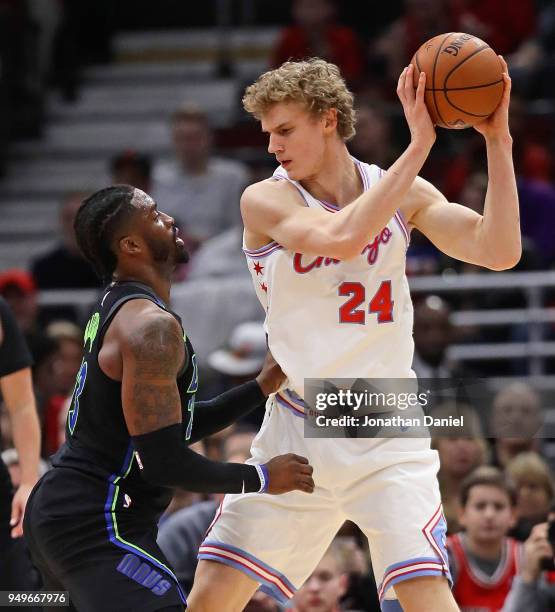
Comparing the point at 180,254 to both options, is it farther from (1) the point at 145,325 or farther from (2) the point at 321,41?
(2) the point at 321,41

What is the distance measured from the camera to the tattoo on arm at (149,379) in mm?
4172

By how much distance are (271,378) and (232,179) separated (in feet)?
17.0

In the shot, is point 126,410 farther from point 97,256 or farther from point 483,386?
point 483,386

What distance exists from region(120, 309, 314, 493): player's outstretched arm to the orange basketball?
1.17m

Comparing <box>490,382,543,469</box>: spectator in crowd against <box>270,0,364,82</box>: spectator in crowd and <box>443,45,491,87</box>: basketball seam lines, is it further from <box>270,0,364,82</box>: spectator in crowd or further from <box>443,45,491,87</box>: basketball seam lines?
<box>270,0,364,82</box>: spectator in crowd

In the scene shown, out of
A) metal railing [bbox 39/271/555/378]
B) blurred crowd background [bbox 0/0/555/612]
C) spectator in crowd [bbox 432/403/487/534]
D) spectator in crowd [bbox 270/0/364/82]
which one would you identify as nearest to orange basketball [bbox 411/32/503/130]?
blurred crowd background [bbox 0/0/555/612]

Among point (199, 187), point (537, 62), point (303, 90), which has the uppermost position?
point (537, 62)

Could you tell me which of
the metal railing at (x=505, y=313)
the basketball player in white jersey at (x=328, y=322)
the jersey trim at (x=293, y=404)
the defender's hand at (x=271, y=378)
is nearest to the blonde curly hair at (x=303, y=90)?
the basketball player in white jersey at (x=328, y=322)

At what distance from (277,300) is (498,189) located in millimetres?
846

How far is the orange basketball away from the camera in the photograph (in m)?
4.58

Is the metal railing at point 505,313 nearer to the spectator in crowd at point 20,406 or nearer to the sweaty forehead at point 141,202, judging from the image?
the spectator in crowd at point 20,406

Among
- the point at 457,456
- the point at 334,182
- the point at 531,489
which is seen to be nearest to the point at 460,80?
the point at 334,182

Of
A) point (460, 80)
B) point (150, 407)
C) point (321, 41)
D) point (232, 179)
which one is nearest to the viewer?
point (150, 407)

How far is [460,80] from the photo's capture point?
4566 millimetres
